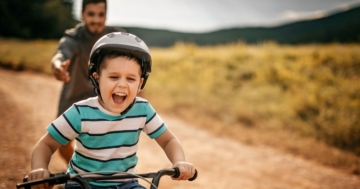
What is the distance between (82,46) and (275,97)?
25.3 feet

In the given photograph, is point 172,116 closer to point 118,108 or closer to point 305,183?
point 305,183

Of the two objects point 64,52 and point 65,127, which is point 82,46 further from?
point 65,127

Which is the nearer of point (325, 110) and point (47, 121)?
point (47, 121)

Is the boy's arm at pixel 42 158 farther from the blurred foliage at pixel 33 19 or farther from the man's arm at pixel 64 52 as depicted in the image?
the blurred foliage at pixel 33 19

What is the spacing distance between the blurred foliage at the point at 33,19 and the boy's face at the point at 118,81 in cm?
3456

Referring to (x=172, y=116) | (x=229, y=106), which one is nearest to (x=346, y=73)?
(x=229, y=106)

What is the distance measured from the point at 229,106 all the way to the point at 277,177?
4.09 meters

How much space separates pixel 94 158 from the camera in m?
2.01

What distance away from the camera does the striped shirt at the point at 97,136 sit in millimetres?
1945

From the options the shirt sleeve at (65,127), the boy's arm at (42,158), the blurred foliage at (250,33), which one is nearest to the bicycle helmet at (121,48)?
the shirt sleeve at (65,127)

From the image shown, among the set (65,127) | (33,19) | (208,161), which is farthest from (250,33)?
(65,127)

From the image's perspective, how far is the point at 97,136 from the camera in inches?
78.7

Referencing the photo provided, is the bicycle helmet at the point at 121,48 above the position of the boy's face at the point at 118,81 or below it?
above

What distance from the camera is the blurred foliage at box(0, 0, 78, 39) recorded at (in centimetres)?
3203
